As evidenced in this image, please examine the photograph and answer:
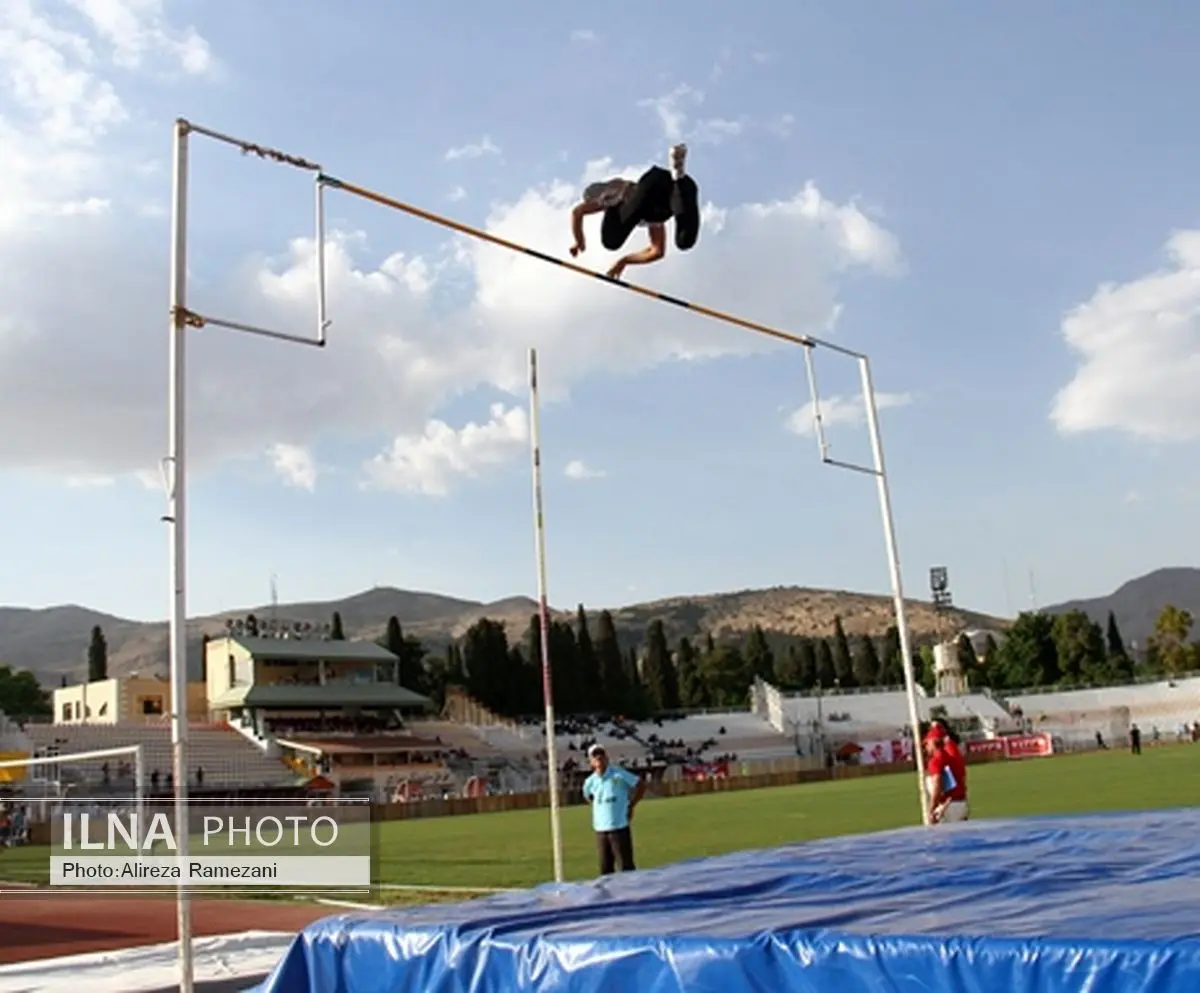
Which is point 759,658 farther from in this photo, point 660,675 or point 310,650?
point 310,650

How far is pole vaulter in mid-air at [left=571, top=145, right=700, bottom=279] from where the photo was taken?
713cm

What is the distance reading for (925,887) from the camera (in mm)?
4355

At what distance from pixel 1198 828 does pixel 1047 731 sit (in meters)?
51.6

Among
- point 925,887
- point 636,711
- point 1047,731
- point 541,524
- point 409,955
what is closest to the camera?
point 409,955

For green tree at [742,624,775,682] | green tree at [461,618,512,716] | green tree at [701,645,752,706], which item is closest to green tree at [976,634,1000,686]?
green tree at [742,624,775,682]

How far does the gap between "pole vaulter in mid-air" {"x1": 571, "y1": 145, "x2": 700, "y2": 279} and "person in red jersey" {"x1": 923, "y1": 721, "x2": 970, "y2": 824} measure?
152 inches

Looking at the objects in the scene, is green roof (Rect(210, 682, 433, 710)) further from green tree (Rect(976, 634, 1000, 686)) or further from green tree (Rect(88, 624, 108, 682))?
green tree (Rect(976, 634, 1000, 686))

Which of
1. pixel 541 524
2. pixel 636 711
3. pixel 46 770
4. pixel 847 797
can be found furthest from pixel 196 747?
pixel 541 524

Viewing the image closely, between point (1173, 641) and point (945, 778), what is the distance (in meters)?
70.2

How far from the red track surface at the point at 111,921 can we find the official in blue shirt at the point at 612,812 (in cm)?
191

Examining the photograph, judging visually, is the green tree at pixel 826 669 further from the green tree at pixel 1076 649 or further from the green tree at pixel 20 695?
the green tree at pixel 20 695

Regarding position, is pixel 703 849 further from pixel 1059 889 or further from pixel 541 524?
pixel 1059 889

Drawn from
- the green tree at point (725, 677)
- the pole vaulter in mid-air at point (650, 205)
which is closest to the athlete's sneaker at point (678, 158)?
the pole vaulter in mid-air at point (650, 205)

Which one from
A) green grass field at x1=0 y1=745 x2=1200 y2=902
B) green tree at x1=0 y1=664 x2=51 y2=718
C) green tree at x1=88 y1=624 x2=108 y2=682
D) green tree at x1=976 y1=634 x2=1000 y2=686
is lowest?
green grass field at x1=0 y1=745 x2=1200 y2=902
